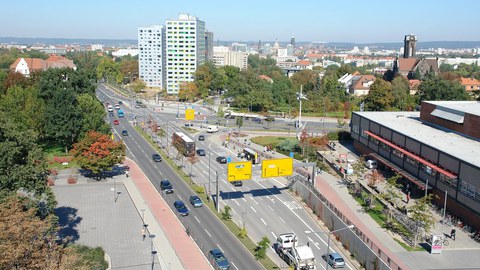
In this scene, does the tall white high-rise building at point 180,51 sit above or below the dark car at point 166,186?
above

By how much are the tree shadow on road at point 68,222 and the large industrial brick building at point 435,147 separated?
114 feet

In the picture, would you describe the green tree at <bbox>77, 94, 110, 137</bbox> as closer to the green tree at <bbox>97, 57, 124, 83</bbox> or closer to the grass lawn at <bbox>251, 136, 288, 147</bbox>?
the grass lawn at <bbox>251, 136, 288, 147</bbox>

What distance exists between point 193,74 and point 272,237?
106 m

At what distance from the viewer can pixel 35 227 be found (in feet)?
87.5

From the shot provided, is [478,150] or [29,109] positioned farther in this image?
[29,109]

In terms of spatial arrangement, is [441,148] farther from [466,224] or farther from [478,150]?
[466,224]

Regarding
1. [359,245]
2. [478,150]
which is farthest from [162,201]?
[478,150]

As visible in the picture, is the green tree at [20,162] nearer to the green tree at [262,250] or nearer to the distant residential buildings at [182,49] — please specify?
the green tree at [262,250]

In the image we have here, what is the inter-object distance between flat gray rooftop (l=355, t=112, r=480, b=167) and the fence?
13341 millimetres

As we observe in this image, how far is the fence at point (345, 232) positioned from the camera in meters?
34.3

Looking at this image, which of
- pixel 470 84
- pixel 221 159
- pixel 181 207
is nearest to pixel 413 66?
pixel 470 84

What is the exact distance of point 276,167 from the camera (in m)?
48.2

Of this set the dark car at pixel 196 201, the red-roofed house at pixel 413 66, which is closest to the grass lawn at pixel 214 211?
the dark car at pixel 196 201

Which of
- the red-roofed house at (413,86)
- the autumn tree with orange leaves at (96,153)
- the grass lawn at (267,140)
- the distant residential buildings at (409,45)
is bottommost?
the grass lawn at (267,140)
